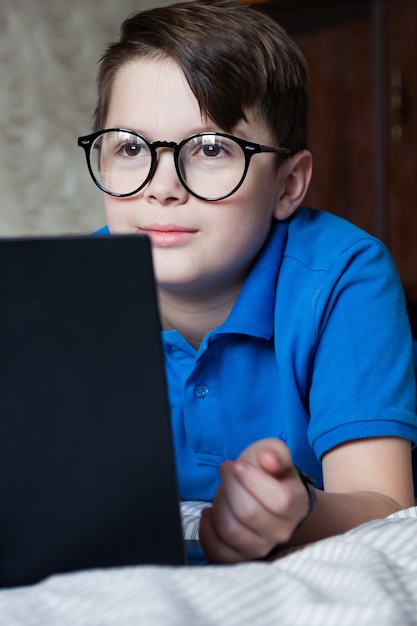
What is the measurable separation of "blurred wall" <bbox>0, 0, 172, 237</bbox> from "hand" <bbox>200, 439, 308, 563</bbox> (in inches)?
67.8

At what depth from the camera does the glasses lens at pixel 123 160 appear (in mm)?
997

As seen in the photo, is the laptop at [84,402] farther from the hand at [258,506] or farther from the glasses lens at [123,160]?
the glasses lens at [123,160]

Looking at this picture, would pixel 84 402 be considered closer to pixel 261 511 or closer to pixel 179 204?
pixel 261 511

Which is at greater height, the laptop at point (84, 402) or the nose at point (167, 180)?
the nose at point (167, 180)

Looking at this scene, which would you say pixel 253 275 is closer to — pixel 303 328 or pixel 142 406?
pixel 303 328

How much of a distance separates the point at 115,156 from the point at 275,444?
49 cm

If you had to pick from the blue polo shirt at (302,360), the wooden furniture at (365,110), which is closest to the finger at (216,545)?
the blue polo shirt at (302,360)

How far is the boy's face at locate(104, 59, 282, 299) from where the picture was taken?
0.98 metres

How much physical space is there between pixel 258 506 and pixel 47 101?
1.82m

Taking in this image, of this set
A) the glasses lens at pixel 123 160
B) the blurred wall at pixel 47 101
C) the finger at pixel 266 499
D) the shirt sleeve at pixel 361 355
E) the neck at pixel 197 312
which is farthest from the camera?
the blurred wall at pixel 47 101

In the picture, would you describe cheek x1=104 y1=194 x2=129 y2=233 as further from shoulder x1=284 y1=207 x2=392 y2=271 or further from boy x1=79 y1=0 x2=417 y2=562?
shoulder x1=284 y1=207 x2=392 y2=271

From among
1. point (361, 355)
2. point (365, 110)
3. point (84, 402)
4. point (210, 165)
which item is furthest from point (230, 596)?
point (365, 110)

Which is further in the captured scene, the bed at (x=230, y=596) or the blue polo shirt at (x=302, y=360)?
the blue polo shirt at (x=302, y=360)

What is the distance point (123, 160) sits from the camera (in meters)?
1.01
